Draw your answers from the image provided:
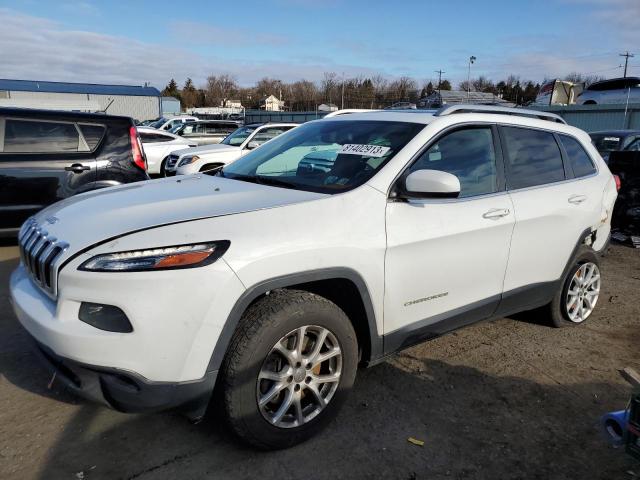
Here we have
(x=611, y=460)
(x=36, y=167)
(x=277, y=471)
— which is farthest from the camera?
(x=36, y=167)

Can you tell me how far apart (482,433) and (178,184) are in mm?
2380

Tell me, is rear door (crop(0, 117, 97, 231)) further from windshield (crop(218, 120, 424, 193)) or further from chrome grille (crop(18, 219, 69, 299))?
chrome grille (crop(18, 219, 69, 299))

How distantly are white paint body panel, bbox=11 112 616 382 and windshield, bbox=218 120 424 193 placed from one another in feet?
0.38

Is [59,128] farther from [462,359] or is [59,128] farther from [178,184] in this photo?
[462,359]

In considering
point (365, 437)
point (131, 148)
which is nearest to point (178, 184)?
point (365, 437)

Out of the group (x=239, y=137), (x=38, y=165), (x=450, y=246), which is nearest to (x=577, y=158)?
(x=450, y=246)

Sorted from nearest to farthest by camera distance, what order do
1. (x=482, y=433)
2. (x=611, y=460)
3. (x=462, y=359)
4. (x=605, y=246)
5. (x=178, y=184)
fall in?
(x=611, y=460)
(x=482, y=433)
(x=178, y=184)
(x=462, y=359)
(x=605, y=246)

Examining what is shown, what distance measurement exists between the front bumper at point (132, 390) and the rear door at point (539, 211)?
227 cm

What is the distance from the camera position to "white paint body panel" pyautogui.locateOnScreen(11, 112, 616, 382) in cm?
219

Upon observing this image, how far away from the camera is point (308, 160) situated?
3475mm

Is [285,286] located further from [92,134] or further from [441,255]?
[92,134]

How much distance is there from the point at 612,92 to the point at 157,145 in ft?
63.8

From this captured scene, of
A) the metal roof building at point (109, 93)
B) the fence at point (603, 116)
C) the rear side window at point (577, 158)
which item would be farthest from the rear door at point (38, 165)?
the metal roof building at point (109, 93)

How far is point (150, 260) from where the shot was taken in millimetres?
2229
